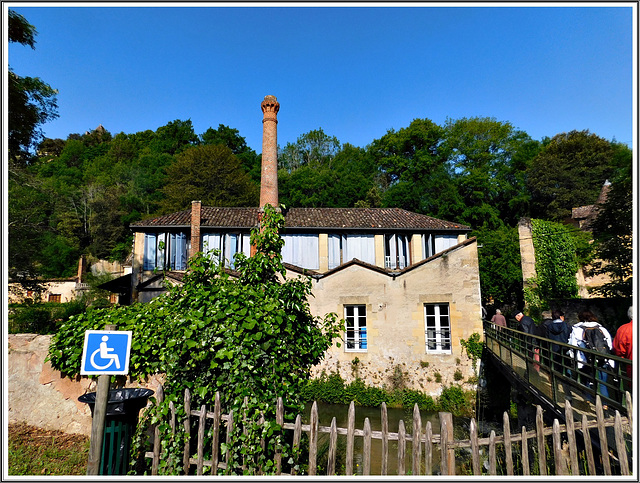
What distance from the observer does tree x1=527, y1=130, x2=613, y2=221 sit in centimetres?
3086

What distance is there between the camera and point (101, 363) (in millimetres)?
3006

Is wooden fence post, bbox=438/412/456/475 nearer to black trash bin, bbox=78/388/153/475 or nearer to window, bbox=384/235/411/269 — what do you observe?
black trash bin, bbox=78/388/153/475

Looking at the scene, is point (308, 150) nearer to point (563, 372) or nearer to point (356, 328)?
point (356, 328)

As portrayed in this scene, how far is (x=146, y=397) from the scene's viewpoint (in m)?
4.38

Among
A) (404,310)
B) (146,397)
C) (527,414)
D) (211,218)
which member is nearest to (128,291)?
(211,218)

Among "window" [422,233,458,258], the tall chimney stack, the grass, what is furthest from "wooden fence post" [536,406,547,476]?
the tall chimney stack

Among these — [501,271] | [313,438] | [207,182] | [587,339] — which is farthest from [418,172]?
[313,438]

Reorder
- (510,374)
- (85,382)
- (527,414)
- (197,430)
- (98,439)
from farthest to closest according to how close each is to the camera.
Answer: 1. (510,374)
2. (527,414)
3. (85,382)
4. (197,430)
5. (98,439)

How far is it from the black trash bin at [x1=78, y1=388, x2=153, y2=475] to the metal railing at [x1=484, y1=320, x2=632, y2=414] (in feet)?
20.3

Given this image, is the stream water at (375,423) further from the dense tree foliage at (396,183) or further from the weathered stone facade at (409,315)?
the dense tree foliage at (396,183)

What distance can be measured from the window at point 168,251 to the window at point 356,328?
10813 millimetres

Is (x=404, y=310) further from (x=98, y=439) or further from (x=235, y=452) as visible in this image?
(x=98, y=439)

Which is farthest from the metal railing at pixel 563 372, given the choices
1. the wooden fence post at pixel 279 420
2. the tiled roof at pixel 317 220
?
the tiled roof at pixel 317 220

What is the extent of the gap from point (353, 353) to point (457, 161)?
28.2 m
